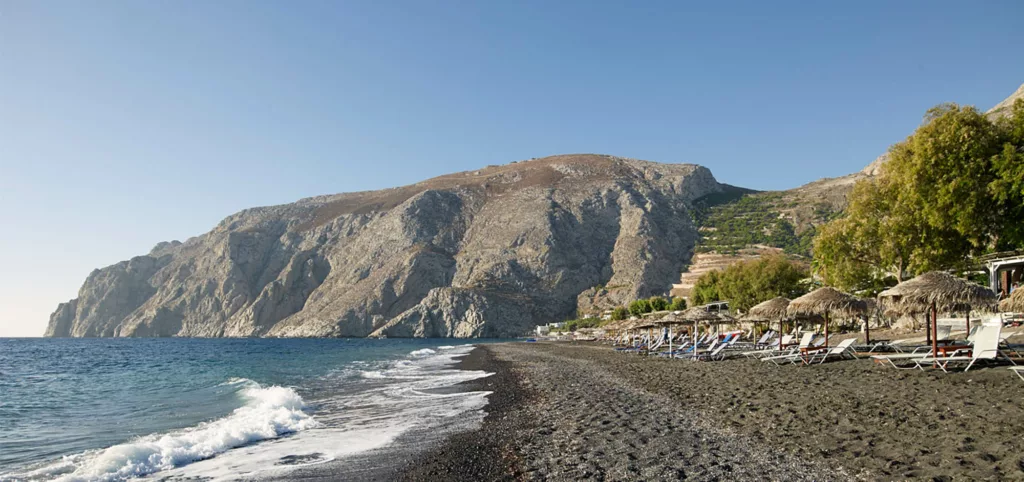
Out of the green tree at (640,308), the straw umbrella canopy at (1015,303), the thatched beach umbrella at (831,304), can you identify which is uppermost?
the straw umbrella canopy at (1015,303)

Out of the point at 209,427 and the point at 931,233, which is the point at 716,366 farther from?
the point at 209,427

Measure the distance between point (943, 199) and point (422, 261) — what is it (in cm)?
9292

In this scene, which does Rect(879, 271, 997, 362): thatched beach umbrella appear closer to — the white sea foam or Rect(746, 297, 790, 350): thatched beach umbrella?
Rect(746, 297, 790, 350): thatched beach umbrella

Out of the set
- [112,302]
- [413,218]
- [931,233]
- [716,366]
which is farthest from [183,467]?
[112,302]

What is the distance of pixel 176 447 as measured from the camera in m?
9.14

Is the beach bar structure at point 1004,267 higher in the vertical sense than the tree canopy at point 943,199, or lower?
lower

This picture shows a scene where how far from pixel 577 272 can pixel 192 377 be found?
265ft

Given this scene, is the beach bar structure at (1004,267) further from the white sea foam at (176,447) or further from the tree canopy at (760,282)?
the white sea foam at (176,447)

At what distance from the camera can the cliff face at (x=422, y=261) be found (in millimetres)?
100312

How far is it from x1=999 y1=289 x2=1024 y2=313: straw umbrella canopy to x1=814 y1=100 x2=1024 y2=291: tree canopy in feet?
25.5

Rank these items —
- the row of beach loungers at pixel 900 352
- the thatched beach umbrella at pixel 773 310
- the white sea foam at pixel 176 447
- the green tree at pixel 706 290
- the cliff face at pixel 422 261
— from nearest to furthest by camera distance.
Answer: the white sea foam at pixel 176 447, the row of beach loungers at pixel 900 352, the thatched beach umbrella at pixel 773 310, the green tree at pixel 706 290, the cliff face at pixel 422 261

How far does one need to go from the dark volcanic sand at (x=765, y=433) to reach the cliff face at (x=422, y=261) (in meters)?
83.2

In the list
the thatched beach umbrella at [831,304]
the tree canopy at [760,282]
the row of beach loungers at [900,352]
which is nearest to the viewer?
the row of beach loungers at [900,352]

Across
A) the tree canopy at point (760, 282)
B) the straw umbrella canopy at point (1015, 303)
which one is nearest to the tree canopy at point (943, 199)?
the straw umbrella canopy at point (1015, 303)
